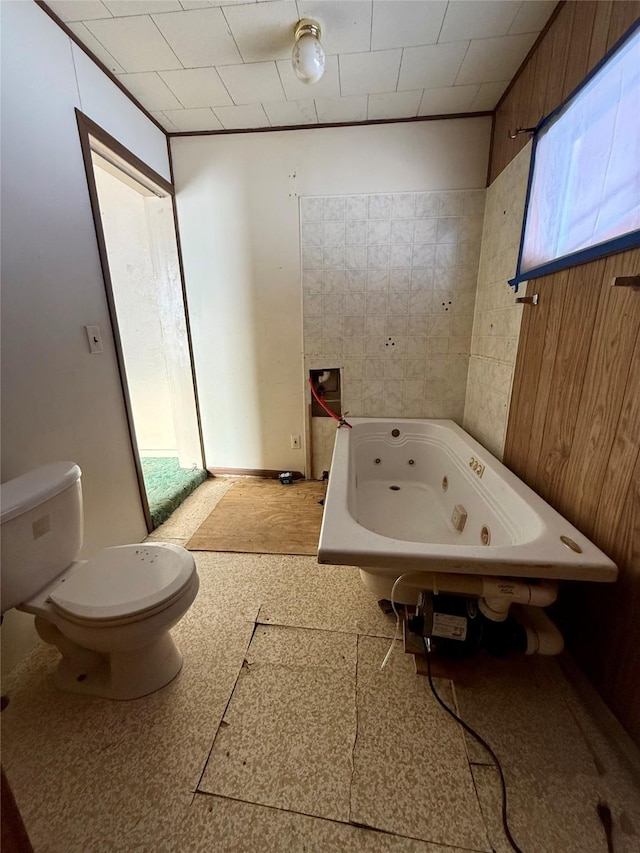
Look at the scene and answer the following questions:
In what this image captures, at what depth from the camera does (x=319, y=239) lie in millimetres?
2166

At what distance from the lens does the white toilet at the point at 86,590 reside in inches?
Result: 37.1

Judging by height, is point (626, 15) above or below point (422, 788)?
above

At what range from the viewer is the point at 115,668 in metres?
1.05

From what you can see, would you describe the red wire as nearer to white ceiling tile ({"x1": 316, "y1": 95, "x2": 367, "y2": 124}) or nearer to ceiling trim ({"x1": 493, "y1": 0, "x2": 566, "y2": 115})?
white ceiling tile ({"x1": 316, "y1": 95, "x2": 367, "y2": 124})

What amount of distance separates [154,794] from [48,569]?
0.71 meters

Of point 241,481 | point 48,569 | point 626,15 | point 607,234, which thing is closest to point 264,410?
point 241,481

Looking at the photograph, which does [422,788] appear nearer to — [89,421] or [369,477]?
[369,477]

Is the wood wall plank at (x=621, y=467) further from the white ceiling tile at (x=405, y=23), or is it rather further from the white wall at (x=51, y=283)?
the white wall at (x=51, y=283)

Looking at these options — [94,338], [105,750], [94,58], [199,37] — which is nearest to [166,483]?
[94,338]

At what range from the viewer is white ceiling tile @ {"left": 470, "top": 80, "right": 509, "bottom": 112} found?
1.66m

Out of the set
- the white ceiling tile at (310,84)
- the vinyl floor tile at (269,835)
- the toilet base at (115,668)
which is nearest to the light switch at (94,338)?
the toilet base at (115,668)

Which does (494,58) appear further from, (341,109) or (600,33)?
(341,109)

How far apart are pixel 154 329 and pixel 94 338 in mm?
1159

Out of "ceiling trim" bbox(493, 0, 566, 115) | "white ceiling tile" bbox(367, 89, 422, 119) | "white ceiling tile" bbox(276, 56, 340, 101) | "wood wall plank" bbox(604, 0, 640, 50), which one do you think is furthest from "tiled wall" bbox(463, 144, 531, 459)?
"white ceiling tile" bbox(276, 56, 340, 101)
